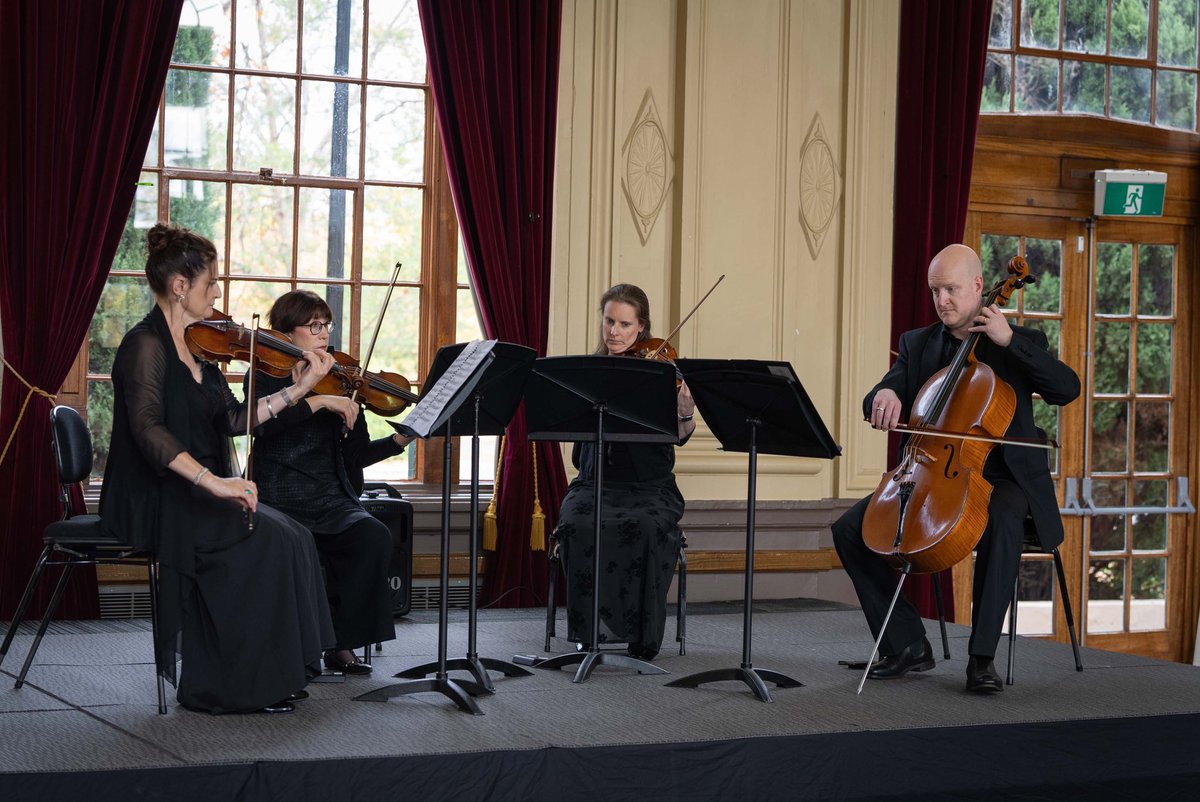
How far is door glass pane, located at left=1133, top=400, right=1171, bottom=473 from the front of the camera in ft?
19.6

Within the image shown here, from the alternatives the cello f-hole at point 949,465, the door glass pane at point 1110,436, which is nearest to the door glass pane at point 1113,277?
the door glass pane at point 1110,436

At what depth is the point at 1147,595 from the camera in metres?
6.00

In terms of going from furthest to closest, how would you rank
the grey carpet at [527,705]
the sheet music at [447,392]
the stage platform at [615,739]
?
the sheet music at [447,392], the grey carpet at [527,705], the stage platform at [615,739]

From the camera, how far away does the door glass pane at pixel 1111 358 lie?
590cm

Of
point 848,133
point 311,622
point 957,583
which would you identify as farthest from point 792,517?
point 311,622

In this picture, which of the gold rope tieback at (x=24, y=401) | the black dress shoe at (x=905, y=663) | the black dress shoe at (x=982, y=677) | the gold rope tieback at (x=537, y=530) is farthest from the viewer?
the gold rope tieback at (x=537, y=530)

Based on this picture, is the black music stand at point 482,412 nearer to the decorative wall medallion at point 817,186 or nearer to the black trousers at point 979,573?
the black trousers at point 979,573

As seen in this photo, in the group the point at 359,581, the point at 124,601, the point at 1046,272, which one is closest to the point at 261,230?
the point at 124,601

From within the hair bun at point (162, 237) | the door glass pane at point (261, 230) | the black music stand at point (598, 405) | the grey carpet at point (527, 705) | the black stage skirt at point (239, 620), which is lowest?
the grey carpet at point (527, 705)

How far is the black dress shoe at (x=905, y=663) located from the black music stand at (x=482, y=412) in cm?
103

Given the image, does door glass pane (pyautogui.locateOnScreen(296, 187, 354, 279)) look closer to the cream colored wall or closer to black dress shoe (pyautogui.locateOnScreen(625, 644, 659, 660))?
the cream colored wall

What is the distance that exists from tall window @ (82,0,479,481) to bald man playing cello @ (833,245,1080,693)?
1.97m

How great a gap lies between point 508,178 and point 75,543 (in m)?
2.28

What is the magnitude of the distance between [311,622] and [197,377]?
0.67 meters
